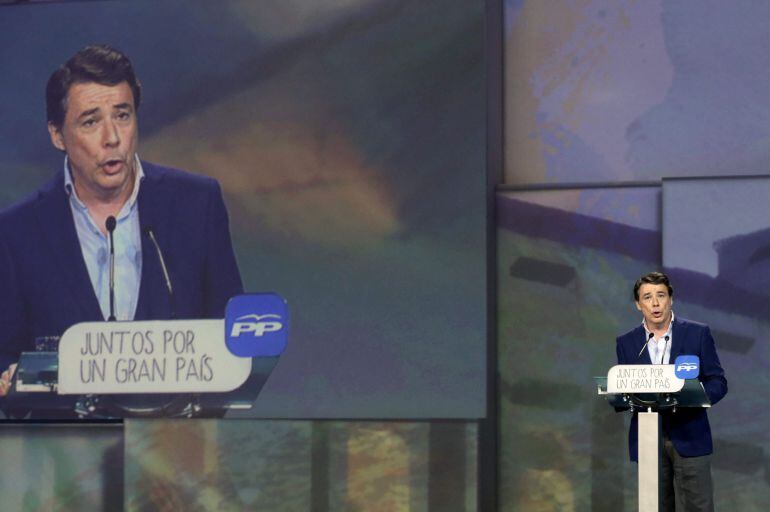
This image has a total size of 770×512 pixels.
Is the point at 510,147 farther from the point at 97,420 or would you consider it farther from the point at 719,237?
the point at 97,420

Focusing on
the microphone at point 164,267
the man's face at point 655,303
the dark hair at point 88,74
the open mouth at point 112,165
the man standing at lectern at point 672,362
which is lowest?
the man standing at lectern at point 672,362

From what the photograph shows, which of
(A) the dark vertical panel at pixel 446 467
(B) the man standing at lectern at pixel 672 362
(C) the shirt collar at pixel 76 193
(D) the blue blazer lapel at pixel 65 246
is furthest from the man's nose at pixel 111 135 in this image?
(B) the man standing at lectern at pixel 672 362

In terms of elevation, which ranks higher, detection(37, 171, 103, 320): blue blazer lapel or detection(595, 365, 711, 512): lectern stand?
detection(37, 171, 103, 320): blue blazer lapel

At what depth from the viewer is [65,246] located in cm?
850

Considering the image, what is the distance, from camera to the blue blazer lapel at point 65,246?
8430mm

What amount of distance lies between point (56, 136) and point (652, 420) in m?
4.47

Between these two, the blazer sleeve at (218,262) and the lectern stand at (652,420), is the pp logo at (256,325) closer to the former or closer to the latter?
the blazer sleeve at (218,262)

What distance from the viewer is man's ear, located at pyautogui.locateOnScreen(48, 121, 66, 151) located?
8578mm

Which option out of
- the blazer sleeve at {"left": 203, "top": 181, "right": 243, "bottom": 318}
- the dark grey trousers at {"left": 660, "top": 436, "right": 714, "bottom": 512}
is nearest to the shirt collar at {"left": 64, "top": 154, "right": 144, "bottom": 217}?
the blazer sleeve at {"left": 203, "top": 181, "right": 243, "bottom": 318}

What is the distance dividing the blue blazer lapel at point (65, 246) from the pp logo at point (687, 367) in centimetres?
404

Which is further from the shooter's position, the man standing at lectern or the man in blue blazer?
the man in blue blazer

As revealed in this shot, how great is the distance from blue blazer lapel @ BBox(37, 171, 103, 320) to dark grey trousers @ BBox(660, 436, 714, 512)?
3.76m

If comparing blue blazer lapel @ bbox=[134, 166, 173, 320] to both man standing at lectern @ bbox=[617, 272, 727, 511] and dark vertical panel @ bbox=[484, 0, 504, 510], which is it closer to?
dark vertical panel @ bbox=[484, 0, 504, 510]

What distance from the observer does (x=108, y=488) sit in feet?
27.0
